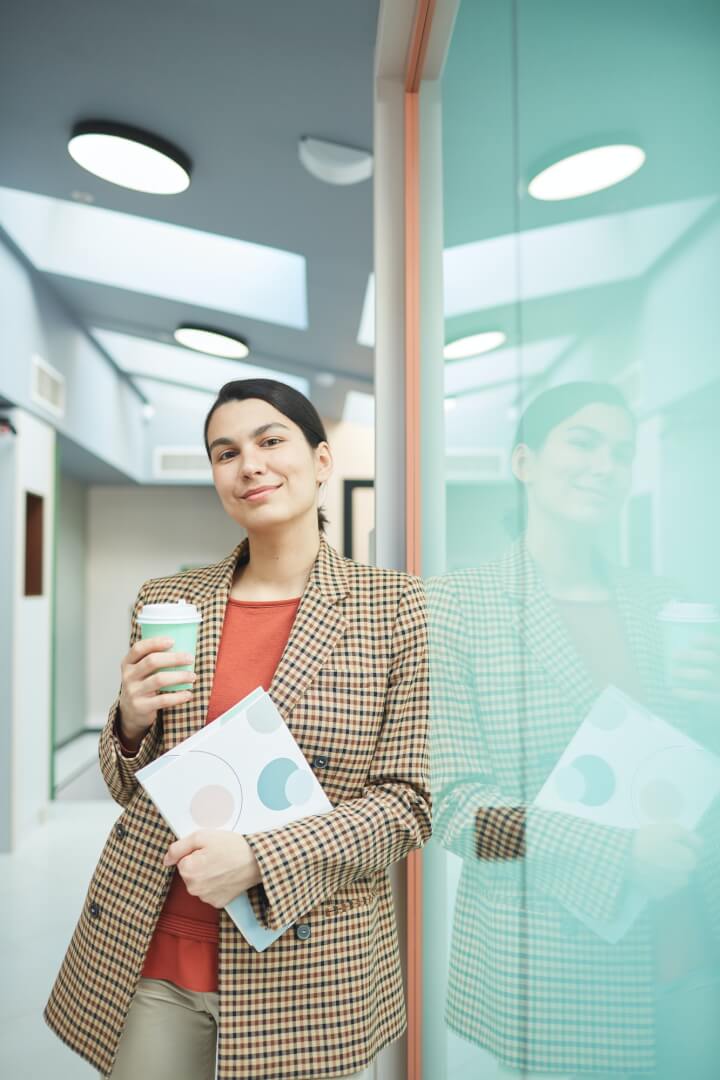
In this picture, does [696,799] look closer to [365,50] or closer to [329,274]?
[365,50]

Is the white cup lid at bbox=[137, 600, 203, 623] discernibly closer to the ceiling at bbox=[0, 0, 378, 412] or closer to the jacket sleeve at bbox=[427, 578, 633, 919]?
the jacket sleeve at bbox=[427, 578, 633, 919]

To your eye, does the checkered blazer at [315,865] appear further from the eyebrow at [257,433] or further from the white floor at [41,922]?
the white floor at [41,922]

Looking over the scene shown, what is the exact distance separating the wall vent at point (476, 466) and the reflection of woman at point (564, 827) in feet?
0.36

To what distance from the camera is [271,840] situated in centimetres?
104

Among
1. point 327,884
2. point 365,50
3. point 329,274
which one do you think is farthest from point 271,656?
point 329,274

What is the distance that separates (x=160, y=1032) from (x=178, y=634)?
0.59 metres

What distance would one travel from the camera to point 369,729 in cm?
117

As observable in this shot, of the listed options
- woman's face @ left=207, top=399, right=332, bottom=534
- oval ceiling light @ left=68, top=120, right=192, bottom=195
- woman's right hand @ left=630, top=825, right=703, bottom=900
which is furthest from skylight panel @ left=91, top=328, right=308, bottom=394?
woman's right hand @ left=630, top=825, right=703, bottom=900

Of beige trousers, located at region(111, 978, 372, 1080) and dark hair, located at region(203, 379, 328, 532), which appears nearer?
beige trousers, located at region(111, 978, 372, 1080)

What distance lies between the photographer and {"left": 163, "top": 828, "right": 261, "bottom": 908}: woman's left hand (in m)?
1.01

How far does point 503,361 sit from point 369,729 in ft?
1.77

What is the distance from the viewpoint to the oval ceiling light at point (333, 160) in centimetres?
290

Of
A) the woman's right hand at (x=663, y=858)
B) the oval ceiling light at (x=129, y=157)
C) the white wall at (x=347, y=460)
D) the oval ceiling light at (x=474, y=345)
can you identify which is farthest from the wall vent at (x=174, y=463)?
the woman's right hand at (x=663, y=858)

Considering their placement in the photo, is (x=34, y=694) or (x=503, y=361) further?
(x=34, y=694)
